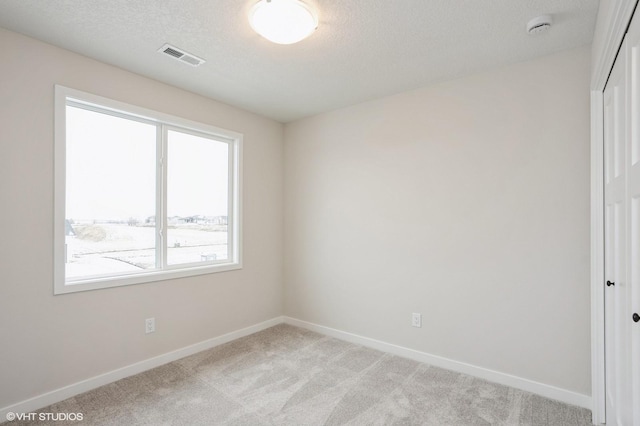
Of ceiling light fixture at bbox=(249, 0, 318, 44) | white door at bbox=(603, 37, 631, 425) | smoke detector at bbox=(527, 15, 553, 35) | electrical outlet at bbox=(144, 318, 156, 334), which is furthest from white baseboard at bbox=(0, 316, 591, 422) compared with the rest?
ceiling light fixture at bbox=(249, 0, 318, 44)

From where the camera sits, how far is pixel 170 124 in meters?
3.08

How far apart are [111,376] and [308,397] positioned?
162 cm

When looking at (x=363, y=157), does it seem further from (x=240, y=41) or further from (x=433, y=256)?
(x=240, y=41)

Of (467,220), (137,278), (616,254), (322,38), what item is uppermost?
(322,38)

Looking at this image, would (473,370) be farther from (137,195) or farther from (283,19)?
(137,195)

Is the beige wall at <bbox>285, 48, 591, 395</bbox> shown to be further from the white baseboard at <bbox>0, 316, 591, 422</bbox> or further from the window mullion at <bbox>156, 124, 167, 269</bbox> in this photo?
the window mullion at <bbox>156, 124, 167, 269</bbox>

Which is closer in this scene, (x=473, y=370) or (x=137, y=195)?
(x=473, y=370)

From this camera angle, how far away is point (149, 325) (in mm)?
2832

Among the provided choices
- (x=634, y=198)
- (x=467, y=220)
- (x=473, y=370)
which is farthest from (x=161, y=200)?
(x=634, y=198)

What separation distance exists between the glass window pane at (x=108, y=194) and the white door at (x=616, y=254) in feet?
11.1

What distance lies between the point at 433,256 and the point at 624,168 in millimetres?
1603

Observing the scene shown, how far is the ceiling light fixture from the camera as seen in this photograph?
1793mm

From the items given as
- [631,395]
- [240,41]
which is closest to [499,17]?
[240,41]

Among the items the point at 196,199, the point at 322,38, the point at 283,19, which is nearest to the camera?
the point at 283,19
